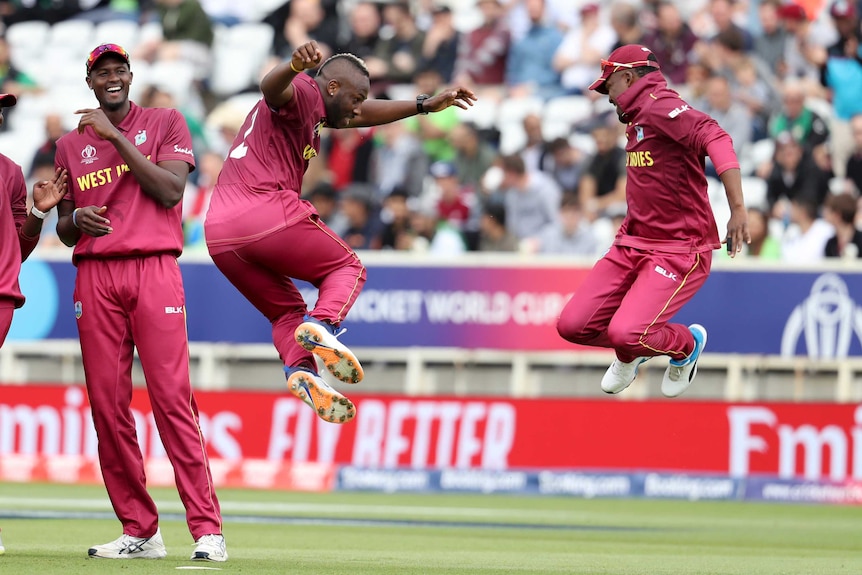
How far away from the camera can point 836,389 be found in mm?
16000

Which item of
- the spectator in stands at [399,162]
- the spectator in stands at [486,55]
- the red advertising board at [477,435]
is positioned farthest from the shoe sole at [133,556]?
the spectator in stands at [486,55]

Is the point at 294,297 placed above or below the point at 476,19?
below

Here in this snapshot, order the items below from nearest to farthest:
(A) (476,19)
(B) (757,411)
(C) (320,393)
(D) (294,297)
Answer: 1. (C) (320,393)
2. (D) (294,297)
3. (B) (757,411)
4. (A) (476,19)

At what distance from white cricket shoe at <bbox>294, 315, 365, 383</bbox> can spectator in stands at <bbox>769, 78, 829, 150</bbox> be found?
1030 centimetres

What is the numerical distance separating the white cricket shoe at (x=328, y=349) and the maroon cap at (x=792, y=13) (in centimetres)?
1247

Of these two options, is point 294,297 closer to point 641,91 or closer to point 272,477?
point 641,91

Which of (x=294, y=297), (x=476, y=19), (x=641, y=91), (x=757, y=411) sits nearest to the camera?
(x=294, y=297)

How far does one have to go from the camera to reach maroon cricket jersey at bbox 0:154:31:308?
8.50 metres

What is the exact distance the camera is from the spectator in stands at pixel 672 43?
63.6 feet

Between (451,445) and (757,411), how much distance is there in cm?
310

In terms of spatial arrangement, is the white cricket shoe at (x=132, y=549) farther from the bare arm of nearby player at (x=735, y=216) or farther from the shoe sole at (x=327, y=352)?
the bare arm of nearby player at (x=735, y=216)


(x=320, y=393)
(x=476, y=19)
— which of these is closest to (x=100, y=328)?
(x=320, y=393)

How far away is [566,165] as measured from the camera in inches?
714

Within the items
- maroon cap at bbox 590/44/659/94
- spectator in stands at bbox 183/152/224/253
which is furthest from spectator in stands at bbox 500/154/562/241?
maroon cap at bbox 590/44/659/94
